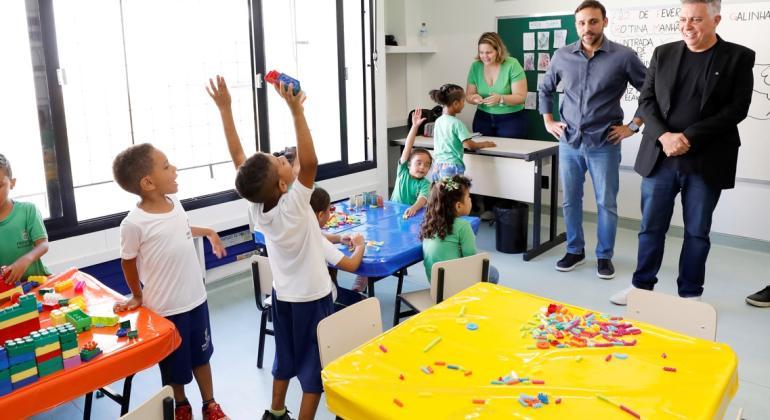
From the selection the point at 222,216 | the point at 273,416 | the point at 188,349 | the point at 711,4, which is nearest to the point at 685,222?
the point at 711,4

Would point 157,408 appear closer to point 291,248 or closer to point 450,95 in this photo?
point 291,248

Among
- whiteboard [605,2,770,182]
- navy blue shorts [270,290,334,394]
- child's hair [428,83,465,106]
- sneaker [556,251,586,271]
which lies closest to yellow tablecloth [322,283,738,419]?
navy blue shorts [270,290,334,394]

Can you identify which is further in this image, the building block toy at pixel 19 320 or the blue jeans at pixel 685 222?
the blue jeans at pixel 685 222

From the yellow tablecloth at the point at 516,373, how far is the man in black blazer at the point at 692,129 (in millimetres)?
1709

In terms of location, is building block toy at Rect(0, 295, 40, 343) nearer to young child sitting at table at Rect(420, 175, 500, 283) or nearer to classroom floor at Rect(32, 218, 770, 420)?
classroom floor at Rect(32, 218, 770, 420)

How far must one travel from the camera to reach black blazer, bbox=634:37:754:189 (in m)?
3.39

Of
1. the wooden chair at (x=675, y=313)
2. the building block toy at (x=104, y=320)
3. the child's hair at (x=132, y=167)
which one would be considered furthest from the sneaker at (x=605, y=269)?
the building block toy at (x=104, y=320)

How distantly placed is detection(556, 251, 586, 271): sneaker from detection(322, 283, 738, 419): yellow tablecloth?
98.1 inches

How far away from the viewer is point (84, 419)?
2.72m

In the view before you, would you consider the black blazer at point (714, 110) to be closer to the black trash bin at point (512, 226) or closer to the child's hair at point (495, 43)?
the black trash bin at point (512, 226)

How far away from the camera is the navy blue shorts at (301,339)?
7.93ft

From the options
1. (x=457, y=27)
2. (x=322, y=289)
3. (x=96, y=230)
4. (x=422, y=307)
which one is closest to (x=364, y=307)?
(x=322, y=289)

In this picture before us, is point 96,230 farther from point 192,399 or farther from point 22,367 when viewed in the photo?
point 22,367

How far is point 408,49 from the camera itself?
20.2 feet
